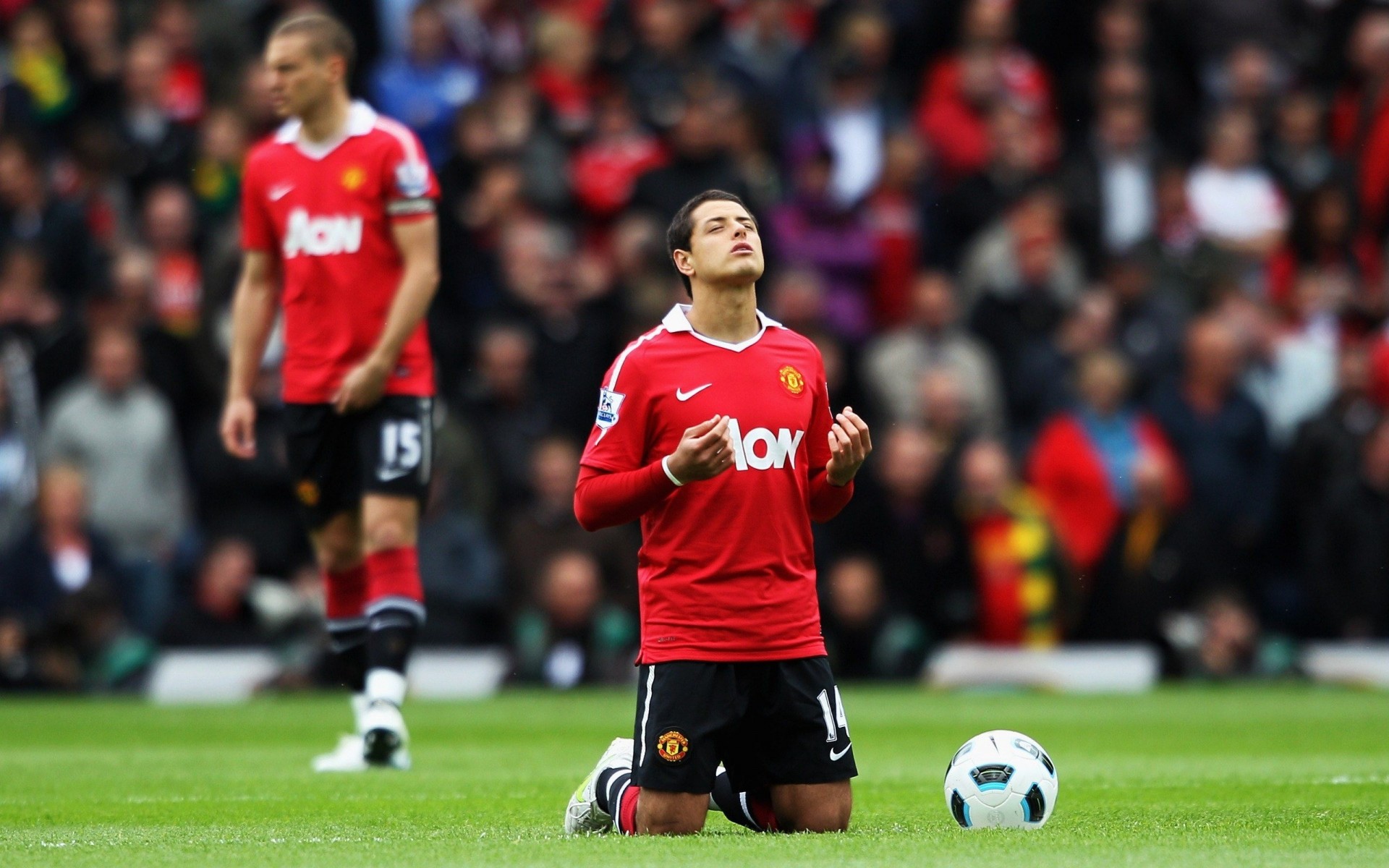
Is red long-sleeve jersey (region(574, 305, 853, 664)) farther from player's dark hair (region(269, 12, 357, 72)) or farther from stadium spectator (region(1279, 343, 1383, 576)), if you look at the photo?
stadium spectator (region(1279, 343, 1383, 576))

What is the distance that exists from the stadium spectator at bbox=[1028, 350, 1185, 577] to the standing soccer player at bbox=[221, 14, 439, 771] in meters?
6.96

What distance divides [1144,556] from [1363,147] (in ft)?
15.0

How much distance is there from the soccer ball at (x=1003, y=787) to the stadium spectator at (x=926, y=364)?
8.94 m

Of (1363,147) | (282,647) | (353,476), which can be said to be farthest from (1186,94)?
(353,476)

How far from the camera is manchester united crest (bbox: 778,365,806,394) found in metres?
6.55

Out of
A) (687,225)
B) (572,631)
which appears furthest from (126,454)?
(687,225)

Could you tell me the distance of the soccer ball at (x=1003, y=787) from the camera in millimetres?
6340

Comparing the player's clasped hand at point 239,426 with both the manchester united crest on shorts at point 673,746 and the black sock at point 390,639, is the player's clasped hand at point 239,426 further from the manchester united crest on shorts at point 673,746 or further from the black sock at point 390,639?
the manchester united crest on shorts at point 673,746

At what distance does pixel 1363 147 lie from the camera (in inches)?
681

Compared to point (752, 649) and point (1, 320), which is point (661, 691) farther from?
point (1, 320)

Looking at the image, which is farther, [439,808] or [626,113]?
[626,113]

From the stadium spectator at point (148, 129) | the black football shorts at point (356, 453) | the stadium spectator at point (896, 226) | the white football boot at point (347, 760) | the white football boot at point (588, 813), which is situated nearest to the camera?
the white football boot at point (588, 813)

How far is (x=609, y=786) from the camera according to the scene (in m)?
6.43

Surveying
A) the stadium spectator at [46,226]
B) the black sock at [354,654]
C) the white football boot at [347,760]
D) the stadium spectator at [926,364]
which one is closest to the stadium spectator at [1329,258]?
the stadium spectator at [926,364]
